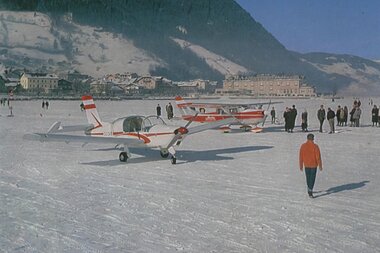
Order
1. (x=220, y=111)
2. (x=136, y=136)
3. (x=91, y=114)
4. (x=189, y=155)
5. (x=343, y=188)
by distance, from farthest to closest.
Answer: (x=220, y=111) < (x=91, y=114) < (x=189, y=155) < (x=136, y=136) < (x=343, y=188)

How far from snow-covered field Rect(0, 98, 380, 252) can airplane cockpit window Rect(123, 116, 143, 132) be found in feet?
3.44

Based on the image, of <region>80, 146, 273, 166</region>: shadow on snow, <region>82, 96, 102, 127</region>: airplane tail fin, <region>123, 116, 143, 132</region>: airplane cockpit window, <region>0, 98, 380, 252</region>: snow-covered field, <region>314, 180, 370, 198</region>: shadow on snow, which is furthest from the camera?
<region>82, 96, 102, 127</region>: airplane tail fin

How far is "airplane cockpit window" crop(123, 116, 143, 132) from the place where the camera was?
14.1 metres

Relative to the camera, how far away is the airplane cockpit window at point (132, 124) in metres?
14.1

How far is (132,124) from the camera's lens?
559 inches

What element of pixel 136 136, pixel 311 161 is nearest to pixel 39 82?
pixel 136 136

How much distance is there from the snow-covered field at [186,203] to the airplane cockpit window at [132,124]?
105 centimetres

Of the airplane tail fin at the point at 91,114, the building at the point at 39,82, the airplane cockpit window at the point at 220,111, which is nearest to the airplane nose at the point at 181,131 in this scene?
the airplane tail fin at the point at 91,114

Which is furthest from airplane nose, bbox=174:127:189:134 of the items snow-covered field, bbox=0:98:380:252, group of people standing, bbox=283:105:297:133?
group of people standing, bbox=283:105:297:133

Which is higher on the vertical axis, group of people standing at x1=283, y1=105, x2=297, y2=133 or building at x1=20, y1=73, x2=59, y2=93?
building at x1=20, y1=73, x2=59, y2=93

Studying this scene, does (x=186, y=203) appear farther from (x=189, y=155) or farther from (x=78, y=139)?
(x=189, y=155)

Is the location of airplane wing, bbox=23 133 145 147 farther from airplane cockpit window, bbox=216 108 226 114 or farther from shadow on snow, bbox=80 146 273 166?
airplane cockpit window, bbox=216 108 226 114

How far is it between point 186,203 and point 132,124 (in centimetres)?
575

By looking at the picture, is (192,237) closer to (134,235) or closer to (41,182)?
(134,235)
